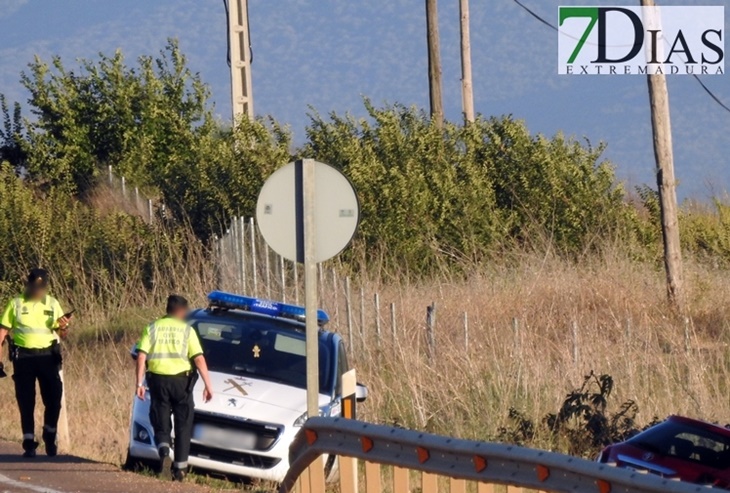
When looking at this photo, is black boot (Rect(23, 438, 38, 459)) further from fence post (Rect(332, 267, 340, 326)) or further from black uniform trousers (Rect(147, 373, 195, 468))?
fence post (Rect(332, 267, 340, 326))

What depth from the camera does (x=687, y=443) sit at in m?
9.61

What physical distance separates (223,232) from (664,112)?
10733 millimetres

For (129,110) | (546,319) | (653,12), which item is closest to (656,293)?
(546,319)

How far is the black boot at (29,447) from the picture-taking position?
1140 cm

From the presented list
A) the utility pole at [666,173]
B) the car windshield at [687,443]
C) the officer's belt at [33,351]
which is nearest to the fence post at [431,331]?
the utility pole at [666,173]

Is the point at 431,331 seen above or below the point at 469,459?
below

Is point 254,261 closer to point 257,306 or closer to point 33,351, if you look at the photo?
point 257,306

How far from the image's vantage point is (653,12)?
16750 millimetres

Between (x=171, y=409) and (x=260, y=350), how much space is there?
1579 millimetres

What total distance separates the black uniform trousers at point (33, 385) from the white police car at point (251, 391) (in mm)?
966

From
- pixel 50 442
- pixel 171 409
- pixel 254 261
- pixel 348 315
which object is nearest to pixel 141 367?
pixel 171 409

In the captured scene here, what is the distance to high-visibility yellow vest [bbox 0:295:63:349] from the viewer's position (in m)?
11.4

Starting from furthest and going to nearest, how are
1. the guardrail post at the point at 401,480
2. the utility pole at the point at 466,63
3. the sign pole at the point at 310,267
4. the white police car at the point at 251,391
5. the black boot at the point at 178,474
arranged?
the utility pole at the point at 466,63 < the white police car at the point at 251,391 < the black boot at the point at 178,474 < the sign pole at the point at 310,267 < the guardrail post at the point at 401,480

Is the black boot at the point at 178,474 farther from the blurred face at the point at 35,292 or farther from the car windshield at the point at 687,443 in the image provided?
the car windshield at the point at 687,443
